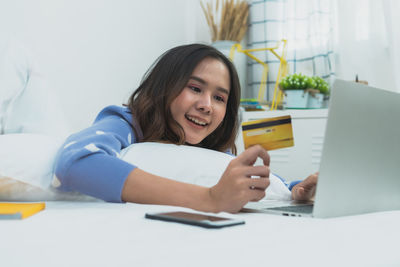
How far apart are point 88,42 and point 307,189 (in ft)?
4.42

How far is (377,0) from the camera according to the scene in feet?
7.43

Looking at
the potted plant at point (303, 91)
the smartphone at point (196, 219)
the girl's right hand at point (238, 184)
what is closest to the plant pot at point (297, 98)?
the potted plant at point (303, 91)

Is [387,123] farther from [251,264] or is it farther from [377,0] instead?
[377,0]

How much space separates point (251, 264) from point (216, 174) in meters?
0.46

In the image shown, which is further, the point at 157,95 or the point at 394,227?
the point at 157,95

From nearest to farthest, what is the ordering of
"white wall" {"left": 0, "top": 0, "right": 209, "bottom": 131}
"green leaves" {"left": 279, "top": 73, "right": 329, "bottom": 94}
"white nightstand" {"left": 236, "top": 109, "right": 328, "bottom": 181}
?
"white wall" {"left": 0, "top": 0, "right": 209, "bottom": 131} → "white nightstand" {"left": 236, "top": 109, "right": 328, "bottom": 181} → "green leaves" {"left": 279, "top": 73, "right": 329, "bottom": 94}

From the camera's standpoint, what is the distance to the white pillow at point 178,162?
0.81 m

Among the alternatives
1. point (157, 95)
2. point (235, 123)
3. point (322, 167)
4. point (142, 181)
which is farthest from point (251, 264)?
point (235, 123)

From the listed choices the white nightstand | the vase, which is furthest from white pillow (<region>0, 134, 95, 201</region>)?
the vase

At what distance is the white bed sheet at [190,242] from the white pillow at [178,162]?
234 millimetres

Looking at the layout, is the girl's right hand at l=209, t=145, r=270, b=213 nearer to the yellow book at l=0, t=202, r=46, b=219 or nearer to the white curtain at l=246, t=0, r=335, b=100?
the yellow book at l=0, t=202, r=46, b=219

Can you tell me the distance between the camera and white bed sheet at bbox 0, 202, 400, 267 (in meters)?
0.37

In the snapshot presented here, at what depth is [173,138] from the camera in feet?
3.64

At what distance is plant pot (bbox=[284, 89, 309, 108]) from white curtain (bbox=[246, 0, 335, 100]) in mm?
381
